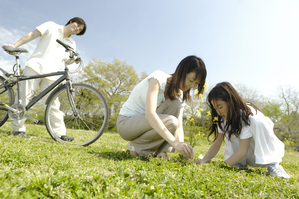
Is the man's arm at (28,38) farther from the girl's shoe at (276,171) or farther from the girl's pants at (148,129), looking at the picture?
the girl's shoe at (276,171)

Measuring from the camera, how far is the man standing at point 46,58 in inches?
143

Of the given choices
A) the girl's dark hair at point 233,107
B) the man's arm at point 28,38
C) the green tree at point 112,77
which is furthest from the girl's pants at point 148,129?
the green tree at point 112,77

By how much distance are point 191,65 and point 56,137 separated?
2.61 metres

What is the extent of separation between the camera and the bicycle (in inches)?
135

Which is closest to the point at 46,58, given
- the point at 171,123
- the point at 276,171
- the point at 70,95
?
the point at 70,95

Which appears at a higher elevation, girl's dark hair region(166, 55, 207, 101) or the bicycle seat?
the bicycle seat

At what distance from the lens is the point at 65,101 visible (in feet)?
11.9

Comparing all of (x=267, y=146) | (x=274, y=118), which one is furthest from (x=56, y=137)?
(x=274, y=118)

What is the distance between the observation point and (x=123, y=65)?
951 inches

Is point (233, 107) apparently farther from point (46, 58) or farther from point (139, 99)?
point (46, 58)

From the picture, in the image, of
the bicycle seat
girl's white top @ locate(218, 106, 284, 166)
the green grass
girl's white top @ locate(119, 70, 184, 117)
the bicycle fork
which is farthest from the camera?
the bicycle seat

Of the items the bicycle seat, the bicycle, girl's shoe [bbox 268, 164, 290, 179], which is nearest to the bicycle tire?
the bicycle

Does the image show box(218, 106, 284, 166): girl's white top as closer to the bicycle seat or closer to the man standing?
the man standing

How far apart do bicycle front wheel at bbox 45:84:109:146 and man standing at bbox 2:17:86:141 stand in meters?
0.02
